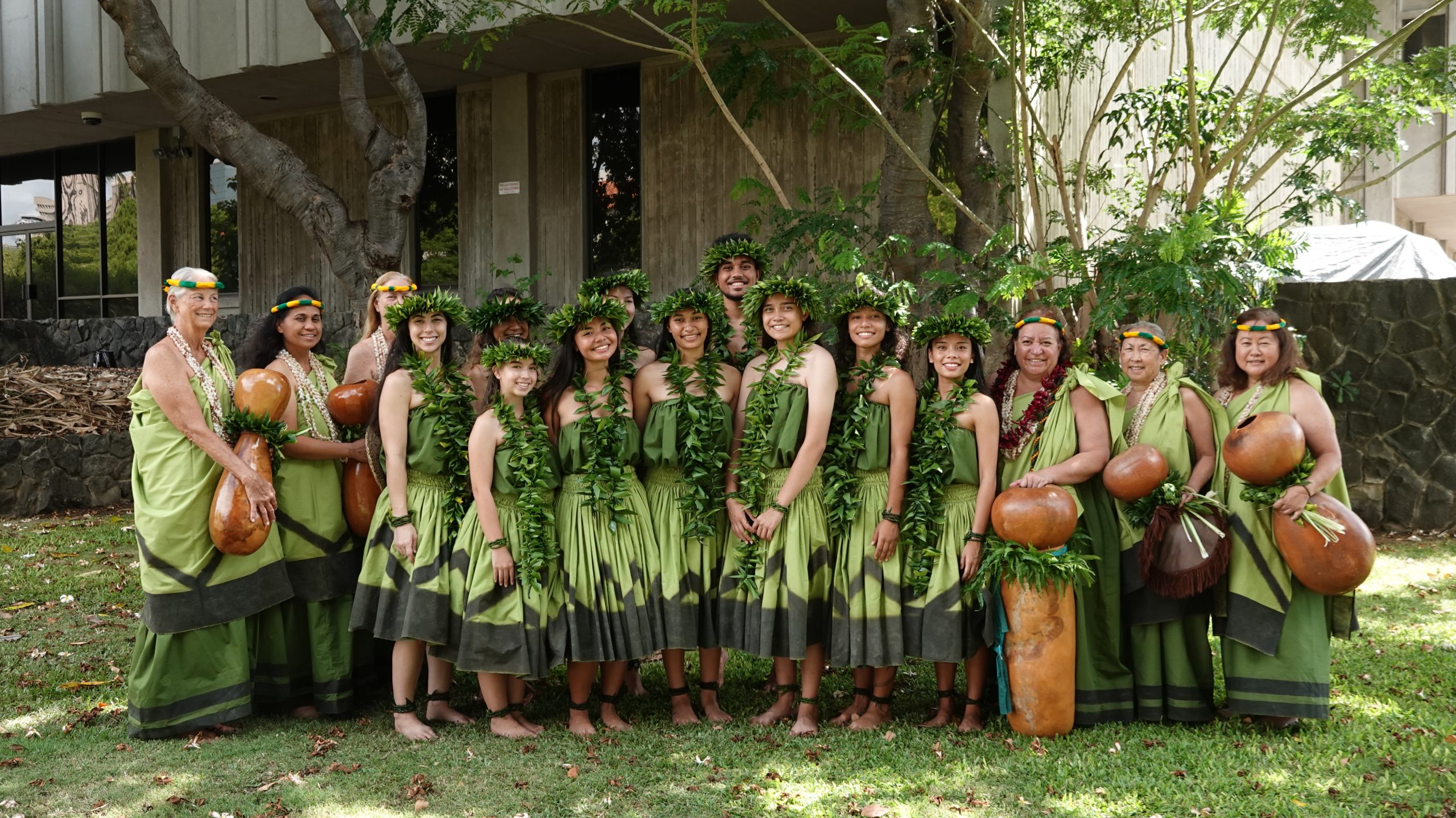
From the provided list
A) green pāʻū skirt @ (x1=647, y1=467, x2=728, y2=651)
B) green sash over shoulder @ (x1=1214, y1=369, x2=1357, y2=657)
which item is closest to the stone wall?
green sash over shoulder @ (x1=1214, y1=369, x2=1357, y2=657)

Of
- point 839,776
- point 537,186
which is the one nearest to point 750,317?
point 839,776

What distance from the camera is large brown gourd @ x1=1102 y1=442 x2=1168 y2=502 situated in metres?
4.77

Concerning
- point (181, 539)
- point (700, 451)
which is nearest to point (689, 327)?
point (700, 451)

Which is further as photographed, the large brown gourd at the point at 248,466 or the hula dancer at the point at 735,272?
the hula dancer at the point at 735,272

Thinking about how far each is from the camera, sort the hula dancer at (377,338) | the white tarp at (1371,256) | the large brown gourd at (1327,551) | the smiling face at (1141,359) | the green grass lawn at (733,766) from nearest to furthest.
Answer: the green grass lawn at (733,766) < the large brown gourd at (1327,551) < the smiling face at (1141,359) < the hula dancer at (377,338) < the white tarp at (1371,256)

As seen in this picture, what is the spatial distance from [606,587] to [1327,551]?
2994 mm

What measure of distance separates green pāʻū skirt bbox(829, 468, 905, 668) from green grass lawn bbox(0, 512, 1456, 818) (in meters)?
0.37

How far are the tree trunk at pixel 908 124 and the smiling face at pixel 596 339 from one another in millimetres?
2816

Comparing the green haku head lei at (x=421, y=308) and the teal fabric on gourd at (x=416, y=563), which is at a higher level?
the green haku head lei at (x=421, y=308)

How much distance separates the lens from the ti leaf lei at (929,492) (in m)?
4.88

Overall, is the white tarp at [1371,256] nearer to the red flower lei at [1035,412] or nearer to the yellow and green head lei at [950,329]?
the red flower lei at [1035,412]

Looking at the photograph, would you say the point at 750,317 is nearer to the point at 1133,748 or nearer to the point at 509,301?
the point at 509,301

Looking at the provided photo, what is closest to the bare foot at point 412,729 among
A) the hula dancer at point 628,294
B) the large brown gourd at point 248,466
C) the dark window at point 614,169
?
the large brown gourd at point 248,466

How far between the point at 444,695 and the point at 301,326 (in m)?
1.84
